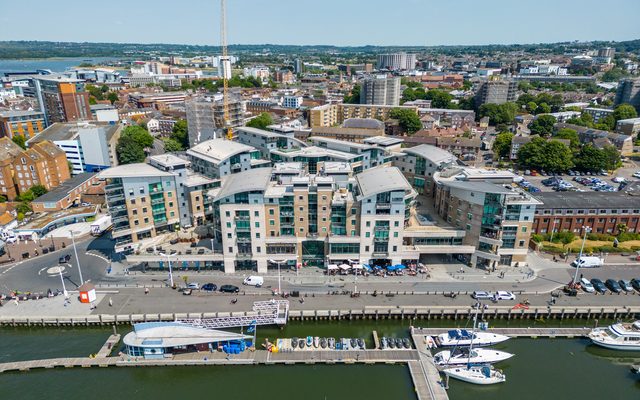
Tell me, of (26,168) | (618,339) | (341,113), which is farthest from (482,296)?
(341,113)

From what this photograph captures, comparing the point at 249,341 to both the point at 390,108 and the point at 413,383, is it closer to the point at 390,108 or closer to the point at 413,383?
the point at 413,383

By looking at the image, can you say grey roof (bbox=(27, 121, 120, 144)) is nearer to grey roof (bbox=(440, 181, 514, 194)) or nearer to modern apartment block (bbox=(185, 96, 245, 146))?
modern apartment block (bbox=(185, 96, 245, 146))

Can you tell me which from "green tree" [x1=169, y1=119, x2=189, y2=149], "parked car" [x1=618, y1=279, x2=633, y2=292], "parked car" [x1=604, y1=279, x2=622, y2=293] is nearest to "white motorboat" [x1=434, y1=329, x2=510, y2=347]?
"parked car" [x1=604, y1=279, x2=622, y2=293]

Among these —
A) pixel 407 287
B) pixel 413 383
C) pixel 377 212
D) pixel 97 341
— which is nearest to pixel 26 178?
pixel 97 341

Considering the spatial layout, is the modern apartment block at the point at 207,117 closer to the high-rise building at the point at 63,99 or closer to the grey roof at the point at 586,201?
the high-rise building at the point at 63,99

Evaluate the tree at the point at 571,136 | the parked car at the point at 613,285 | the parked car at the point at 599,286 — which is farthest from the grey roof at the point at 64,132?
the tree at the point at 571,136
